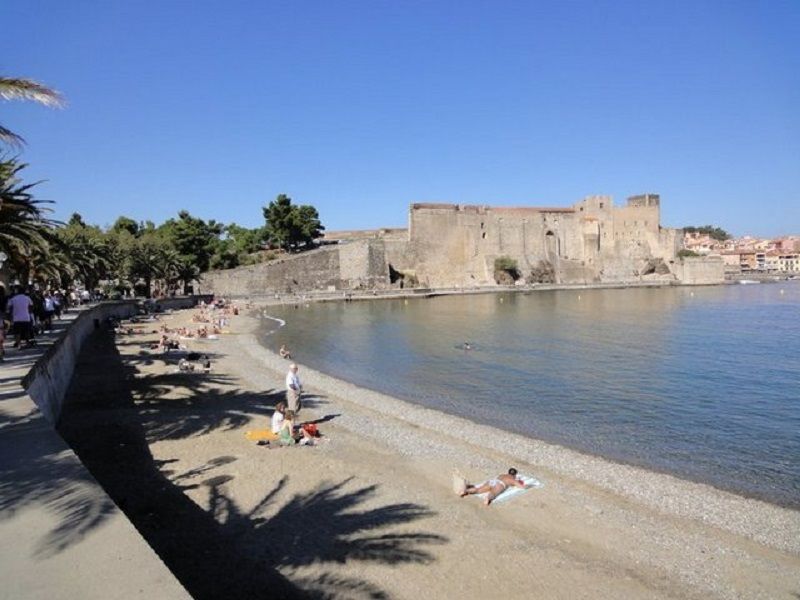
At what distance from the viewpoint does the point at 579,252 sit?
7300 centimetres

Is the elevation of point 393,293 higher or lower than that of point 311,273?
lower

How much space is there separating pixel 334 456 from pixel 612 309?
37.9 m

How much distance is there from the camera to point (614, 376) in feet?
61.0

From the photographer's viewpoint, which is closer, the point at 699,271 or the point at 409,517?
the point at 409,517

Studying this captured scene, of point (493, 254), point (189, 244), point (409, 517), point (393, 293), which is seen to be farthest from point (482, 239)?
point (409, 517)

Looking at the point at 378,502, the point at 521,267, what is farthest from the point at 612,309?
the point at 378,502

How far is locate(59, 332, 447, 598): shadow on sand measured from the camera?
582 cm

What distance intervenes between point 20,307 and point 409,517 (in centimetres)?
902

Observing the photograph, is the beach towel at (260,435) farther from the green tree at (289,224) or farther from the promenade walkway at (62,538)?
the green tree at (289,224)

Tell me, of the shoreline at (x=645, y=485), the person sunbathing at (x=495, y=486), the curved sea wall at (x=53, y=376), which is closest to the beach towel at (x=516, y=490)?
the person sunbathing at (x=495, y=486)

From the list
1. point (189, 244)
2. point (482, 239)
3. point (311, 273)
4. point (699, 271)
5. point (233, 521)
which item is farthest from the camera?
point (699, 271)

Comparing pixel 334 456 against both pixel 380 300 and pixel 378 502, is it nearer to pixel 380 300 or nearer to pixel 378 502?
pixel 378 502

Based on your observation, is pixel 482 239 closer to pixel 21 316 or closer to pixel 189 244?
pixel 189 244

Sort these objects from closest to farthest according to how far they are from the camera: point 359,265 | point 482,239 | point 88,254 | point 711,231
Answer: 1. point 88,254
2. point 359,265
3. point 482,239
4. point 711,231
